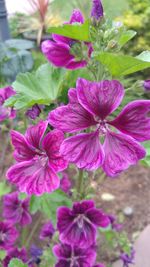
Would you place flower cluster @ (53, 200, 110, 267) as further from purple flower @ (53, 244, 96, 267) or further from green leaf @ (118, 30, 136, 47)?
green leaf @ (118, 30, 136, 47)

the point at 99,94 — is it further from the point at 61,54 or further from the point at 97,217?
the point at 97,217

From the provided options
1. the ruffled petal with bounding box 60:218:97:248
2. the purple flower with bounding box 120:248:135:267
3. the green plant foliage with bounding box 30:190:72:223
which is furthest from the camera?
the purple flower with bounding box 120:248:135:267

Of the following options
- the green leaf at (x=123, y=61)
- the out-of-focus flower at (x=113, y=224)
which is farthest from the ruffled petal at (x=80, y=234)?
the green leaf at (x=123, y=61)

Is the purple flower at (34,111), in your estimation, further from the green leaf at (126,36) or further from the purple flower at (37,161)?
the green leaf at (126,36)

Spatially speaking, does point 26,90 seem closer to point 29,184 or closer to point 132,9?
point 29,184

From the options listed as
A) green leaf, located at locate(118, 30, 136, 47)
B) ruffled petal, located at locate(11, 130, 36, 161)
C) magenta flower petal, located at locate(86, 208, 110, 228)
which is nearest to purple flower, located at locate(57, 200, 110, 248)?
magenta flower petal, located at locate(86, 208, 110, 228)

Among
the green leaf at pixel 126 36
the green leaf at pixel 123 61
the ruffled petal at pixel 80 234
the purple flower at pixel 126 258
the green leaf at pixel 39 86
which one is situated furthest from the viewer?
the purple flower at pixel 126 258
